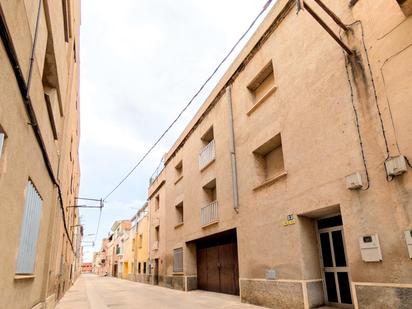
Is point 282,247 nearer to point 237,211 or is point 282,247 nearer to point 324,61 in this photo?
point 237,211

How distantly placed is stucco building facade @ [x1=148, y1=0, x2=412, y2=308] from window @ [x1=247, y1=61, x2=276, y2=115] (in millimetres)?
44

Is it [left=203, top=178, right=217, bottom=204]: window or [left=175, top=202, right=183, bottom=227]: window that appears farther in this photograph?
[left=175, top=202, right=183, bottom=227]: window

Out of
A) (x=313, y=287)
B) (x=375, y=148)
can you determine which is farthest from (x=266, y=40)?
(x=313, y=287)

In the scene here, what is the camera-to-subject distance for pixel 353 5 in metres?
7.50

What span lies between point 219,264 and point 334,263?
7272 millimetres

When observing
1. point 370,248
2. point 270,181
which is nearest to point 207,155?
point 270,181

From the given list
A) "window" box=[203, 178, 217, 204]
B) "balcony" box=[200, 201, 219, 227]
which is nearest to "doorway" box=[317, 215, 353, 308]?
"balcony" box=[200, 201, 219, 227]

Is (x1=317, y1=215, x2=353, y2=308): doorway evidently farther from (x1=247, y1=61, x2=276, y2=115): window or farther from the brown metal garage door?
the brown metal garage door

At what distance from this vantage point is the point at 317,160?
26.3 feet

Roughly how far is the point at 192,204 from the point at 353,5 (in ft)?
38.5

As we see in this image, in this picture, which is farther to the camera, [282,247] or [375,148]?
[282,247]

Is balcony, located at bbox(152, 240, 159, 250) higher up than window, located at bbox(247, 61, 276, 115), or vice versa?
window, located at bbox(247, 61, 276, 115)

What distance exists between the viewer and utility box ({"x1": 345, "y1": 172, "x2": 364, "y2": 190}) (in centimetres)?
666

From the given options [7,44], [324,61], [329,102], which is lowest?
[7,44]
